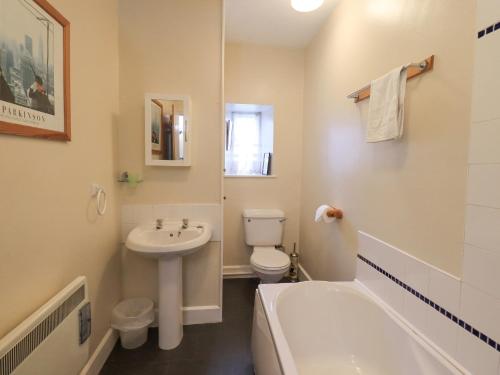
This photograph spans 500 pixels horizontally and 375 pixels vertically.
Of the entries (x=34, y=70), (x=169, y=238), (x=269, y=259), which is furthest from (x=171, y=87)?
(x=269, y=259)

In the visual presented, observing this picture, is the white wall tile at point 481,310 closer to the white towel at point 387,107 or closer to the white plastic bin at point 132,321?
the white towel at point 387,107

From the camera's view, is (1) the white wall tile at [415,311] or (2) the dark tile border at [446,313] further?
(1) the white wall tile at [415,311]

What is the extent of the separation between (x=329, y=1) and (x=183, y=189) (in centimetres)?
183

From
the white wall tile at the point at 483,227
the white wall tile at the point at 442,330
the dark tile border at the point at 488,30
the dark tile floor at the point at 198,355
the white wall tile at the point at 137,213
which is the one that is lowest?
the dark tile floor at the point at 198,355

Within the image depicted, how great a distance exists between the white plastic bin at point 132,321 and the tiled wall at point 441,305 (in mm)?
1505

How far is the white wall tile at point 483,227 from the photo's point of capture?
0.81 meters

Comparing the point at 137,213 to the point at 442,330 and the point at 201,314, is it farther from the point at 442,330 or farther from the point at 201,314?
the point at 442,330

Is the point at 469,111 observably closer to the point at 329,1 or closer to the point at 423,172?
the point at 423,172

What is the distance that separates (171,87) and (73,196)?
3.36ft

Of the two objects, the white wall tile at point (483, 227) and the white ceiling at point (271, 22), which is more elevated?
the white ceiling at point (271, 22)

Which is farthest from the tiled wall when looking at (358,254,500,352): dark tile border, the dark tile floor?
the dark tile floor

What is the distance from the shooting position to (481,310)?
855 millimetres

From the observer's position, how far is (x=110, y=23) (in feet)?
5.37

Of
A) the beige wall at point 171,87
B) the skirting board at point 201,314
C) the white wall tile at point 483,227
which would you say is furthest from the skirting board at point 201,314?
the white wall tile at point 483,227
